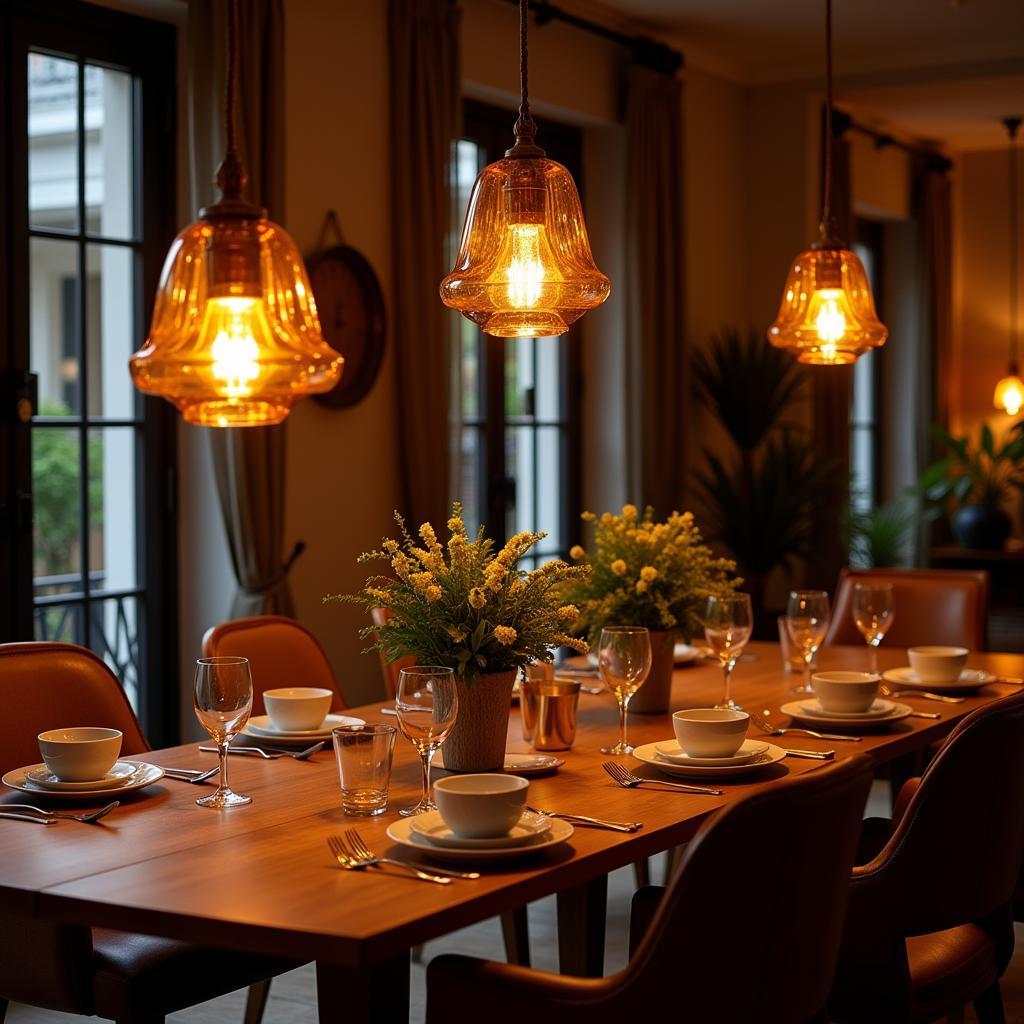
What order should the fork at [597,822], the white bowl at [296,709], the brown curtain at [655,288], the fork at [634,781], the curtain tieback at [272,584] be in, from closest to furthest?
the fork at [597,822] < the fork at [634,781] < the white bowl at [296,709] < the curtain tieback at [272,584] < the brown curtain at [655,288]

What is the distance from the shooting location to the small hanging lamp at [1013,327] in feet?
30.0

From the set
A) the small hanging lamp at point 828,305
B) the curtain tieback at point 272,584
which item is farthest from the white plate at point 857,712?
the curtain tieback at point 272,584

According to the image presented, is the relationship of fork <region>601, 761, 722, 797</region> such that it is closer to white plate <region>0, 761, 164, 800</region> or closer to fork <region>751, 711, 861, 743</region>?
fork <region>751, 711, 861, 743</region>

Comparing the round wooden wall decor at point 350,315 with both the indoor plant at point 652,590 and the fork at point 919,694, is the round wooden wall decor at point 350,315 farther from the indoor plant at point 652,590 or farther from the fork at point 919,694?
the fork at point 919,694

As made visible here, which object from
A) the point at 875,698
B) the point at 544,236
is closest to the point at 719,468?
the point at 875,698

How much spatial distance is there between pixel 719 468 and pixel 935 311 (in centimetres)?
315

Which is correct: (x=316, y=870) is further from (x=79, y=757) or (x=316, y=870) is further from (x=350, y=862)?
(x=79, y=757)

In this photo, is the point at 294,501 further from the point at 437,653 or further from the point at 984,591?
the point at 437,653

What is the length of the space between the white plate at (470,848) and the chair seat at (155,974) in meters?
0.45

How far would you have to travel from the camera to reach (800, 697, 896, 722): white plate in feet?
9.07

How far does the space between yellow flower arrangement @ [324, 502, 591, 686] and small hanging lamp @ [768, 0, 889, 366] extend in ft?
3.68

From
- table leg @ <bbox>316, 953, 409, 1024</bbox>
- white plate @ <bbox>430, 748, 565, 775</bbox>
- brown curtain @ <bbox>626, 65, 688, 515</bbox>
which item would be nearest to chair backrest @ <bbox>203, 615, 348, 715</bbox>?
white plate @ <bbox>430, 748, 565, 775</bbox>

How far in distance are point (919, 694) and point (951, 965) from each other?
91 cm

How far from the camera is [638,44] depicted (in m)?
6.23
